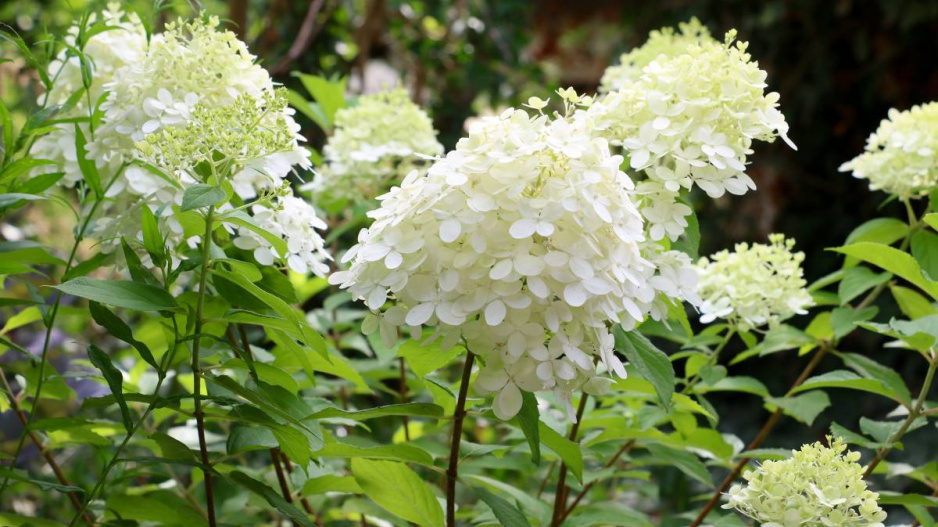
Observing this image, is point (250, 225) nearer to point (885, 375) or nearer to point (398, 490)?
point (398, 490)

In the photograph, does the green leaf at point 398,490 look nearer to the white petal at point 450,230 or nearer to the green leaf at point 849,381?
the white petal at point 450,230

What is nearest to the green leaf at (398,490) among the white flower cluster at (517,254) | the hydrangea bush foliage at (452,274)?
the hydrangea bush foliage at (452,274)

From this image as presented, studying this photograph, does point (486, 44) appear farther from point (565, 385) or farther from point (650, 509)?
point (565, 385)

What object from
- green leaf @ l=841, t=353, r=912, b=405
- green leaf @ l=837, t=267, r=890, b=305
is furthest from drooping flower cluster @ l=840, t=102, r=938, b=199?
green leaf @ l=841, t=353, r=912, b=405

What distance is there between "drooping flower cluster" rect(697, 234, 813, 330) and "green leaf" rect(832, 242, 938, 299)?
0.43 ft

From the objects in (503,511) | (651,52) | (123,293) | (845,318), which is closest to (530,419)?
(503,511)

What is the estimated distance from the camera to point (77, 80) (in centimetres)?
116

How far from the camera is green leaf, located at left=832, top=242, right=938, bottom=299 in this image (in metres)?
1.03

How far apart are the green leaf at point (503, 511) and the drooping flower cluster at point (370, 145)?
74 centimetres

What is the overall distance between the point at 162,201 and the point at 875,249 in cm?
79

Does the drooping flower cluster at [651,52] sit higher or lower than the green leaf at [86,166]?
higher

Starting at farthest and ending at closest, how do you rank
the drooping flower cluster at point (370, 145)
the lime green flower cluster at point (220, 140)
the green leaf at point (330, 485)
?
the drooping flower cluster at point (370, 145)
the green leaf at point (330, 485)
the lime green flower cluster at point (220, 140)

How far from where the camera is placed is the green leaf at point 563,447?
2.87 ft

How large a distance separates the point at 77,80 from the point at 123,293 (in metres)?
0.47
